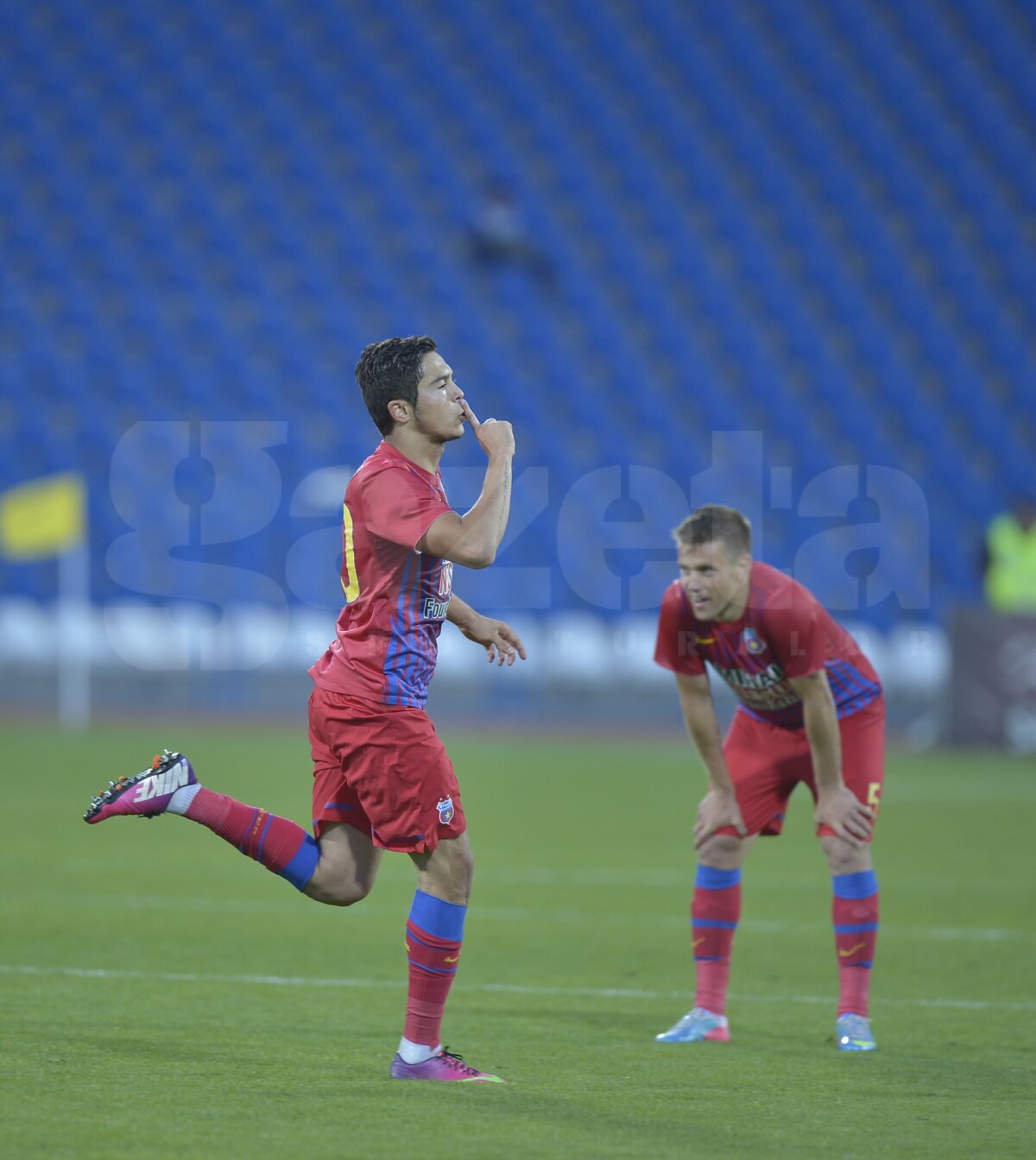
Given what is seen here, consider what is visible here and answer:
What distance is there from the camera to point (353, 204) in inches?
900

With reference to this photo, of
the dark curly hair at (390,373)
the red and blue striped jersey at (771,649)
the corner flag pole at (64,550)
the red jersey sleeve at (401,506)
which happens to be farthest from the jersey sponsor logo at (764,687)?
the corner flag pole at (64,550)

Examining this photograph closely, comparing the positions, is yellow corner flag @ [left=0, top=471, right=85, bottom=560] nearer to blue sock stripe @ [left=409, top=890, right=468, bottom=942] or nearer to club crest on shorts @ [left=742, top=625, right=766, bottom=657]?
club crest on shorts @ [left=742, top=625, right=766, bottom=657]

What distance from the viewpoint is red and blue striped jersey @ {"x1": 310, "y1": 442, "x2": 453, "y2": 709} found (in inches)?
168

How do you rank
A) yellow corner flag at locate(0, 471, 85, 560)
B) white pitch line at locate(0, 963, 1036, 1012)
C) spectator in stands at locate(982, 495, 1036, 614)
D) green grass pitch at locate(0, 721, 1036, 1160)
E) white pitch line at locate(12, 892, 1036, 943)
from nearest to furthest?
green grass pitch at locate(0, 721, 1036, 1160)
white pitch line at locate(0, 963, 1036, 1012)
white pitch line at locate(12, 892, 1036, 943)
spectator in stands at locate(982, 495, 1036, 614)
yellow corner flag at locate(0, 471, 85, 560)

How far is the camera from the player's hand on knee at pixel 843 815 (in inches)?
193

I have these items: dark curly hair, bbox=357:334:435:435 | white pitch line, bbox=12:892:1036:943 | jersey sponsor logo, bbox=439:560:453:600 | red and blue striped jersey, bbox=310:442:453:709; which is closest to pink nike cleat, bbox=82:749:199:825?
red and blue striped jersey, bbox=310:442:453:709

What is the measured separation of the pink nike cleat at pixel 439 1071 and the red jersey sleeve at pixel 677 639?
1.37 m

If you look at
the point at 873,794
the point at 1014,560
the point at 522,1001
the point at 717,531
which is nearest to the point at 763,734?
the point at 873,794

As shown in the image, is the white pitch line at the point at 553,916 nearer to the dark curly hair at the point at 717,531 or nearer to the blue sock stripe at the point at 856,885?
the blue sock stripe at the point at 856,885

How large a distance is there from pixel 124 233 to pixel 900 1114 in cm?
2079

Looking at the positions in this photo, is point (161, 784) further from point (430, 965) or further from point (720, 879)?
point (720, 879)

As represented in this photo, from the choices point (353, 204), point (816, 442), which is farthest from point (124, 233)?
point (816, 442)

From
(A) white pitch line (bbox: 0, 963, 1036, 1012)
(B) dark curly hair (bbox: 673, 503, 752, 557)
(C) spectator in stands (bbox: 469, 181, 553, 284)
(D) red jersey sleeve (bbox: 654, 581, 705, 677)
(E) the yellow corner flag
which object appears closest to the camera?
(B) dark curly hair (bbox: 673, 503, 752, 557)

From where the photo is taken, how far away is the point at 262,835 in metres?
4.42
